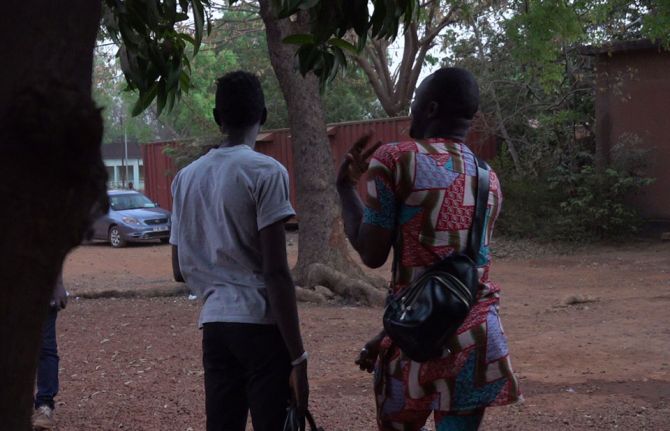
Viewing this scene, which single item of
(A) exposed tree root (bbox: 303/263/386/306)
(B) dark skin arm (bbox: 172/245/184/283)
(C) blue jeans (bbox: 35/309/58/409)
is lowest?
(A) exposed tree root (bbox: 303/263/386/306)

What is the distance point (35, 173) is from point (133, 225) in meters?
22.0

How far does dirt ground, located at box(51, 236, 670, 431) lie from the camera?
19.3 ft

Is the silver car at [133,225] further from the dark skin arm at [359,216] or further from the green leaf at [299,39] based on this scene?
the dark skin arm at [359,216]

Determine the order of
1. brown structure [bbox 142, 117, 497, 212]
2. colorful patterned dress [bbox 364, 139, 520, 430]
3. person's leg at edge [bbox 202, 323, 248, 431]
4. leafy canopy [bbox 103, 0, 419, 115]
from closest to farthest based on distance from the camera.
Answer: colorful patterned dress [bbox 364, 139, 520, 430] < person's leg at edge [bbox 202, 323, 248, 431] < leafy canopy [bbox 103, 0, 419, 115] < brown structure [bbox 142, 117, 497, 212]

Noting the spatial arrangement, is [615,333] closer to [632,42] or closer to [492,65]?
[632,42]

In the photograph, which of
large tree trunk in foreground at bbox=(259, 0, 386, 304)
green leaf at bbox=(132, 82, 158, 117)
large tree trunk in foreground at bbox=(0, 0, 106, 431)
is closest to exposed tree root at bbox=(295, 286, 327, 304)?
large tree trunk in foreground at bbox=(259, 0, 386, 304)

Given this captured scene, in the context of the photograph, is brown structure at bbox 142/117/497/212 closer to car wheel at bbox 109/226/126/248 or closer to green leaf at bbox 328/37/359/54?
car wheel at bbox 109/226/126/248

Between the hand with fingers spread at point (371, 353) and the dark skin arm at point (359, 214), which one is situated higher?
the dark skin arm at point (359, 214)

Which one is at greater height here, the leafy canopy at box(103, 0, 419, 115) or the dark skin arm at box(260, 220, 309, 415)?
the leafy canopy at box(103, 0, 419, 115)

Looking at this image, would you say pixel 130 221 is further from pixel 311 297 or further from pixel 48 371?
pixel 48 371

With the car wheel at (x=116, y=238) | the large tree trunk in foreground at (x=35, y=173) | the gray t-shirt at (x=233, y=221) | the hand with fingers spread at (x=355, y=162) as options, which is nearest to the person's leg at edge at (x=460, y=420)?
the gray t-shirt at (x=233, y=221)

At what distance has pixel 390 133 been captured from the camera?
70.0 feet

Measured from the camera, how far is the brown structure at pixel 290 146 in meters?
20.1

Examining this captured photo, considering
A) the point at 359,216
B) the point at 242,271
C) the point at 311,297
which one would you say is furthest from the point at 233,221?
the point at 311,297
